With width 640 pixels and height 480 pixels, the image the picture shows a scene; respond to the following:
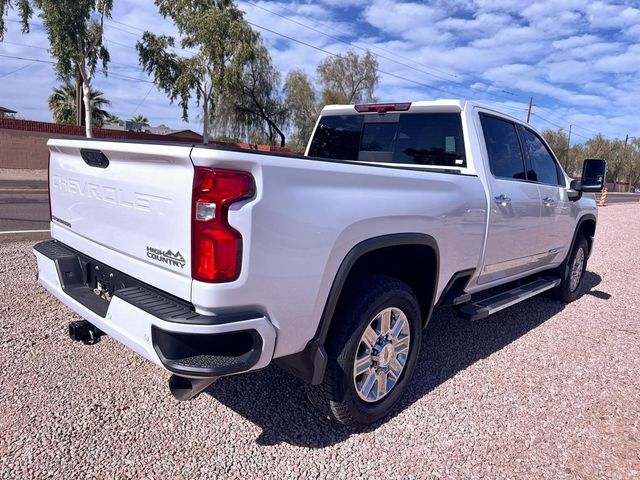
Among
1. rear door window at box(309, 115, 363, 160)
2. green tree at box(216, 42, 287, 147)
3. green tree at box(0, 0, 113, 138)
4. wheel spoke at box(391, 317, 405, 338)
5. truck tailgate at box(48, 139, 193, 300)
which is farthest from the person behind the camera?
green tree at box(216, 42, 287, 147)

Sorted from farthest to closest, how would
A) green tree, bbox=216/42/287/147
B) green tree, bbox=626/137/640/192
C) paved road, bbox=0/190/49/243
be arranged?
green tree, bbox=626/137/640/192
green tree, bbox=216/42/287/147
paved road, bbox=0/190/49/243

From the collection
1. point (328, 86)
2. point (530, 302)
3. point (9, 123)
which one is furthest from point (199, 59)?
point (530, 302)

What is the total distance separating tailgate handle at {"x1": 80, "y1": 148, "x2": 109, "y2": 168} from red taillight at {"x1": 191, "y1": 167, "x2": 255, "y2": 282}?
846 mm

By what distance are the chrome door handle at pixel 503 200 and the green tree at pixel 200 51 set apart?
25.0 m

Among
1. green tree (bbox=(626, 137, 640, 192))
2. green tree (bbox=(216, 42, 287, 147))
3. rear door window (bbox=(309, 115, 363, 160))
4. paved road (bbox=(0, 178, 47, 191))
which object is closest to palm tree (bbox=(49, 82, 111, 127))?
green tree (bbox=(216, 42, 287, 147))

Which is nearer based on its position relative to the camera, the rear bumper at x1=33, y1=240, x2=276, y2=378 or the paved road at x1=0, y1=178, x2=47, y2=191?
the rear bumper at x1=33, y1=240, x2=276, y2=378

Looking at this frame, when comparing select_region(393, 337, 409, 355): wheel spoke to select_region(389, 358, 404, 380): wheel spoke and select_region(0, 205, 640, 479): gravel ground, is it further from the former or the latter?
select_region(0, 205, 640, 479): gravel ground

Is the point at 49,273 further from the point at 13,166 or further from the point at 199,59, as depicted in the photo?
the point at 199,59

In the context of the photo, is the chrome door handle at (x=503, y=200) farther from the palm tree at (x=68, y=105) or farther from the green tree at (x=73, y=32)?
the palm tree at (x=68, y=105)

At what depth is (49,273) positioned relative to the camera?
289 cm

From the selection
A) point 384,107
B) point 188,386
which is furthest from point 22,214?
point 188,386

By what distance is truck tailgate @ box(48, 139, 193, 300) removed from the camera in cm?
204

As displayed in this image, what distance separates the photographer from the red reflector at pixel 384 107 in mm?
3988

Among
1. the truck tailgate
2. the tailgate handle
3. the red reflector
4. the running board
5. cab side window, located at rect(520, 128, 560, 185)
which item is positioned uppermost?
the red reflector
